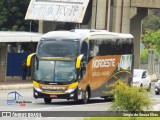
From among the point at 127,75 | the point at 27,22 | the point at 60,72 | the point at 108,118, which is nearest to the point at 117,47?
the point at 127,75

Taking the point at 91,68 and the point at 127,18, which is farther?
the point at 127,18

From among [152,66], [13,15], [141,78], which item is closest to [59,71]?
[141,78]

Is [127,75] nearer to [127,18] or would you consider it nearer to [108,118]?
[108,118]

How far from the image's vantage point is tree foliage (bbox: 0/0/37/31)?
7050 cm

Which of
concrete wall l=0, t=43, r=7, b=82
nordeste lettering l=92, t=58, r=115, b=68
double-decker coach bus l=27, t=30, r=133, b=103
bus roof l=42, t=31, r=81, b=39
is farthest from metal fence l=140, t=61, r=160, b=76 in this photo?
bus roof l=42, t=31, r=81, b=39

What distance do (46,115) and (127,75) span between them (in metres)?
14.7

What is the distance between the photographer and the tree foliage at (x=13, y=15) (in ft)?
231

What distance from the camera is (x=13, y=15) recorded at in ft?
234

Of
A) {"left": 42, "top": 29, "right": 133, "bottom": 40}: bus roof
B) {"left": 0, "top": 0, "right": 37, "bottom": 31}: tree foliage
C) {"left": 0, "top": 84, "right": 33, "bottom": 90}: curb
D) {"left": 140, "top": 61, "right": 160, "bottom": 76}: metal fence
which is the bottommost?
{"left": 140, "top": 61, "right": 160, "bottom": 76}: metal fence

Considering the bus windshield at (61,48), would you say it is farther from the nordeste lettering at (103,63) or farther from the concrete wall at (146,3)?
the concrete wall at (146,3)

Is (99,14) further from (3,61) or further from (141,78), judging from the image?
(141,78)

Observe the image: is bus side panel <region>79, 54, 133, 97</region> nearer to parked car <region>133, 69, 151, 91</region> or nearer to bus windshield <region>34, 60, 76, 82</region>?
bus windshield <region>34, 60, 76, 82</region>

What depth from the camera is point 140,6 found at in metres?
65.7

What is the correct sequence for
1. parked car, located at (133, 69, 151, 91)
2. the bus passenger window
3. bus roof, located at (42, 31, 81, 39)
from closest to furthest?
bus roof, located at (42, 31, 81, 39)
the bus passenger window
parked car, located at (133, 69, 151, 91)
